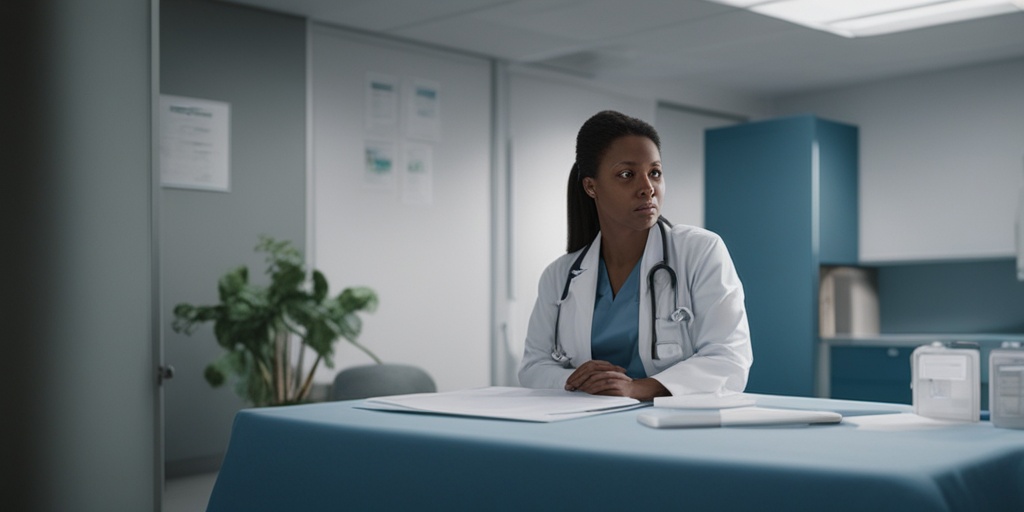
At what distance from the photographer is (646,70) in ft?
20.5

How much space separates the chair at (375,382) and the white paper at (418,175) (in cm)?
171

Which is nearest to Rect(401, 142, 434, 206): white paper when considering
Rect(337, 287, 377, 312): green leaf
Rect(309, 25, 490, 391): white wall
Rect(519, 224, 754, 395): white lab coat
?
Rect(309, 25, 490, 391): white wall

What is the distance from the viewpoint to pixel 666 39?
5.47 meters

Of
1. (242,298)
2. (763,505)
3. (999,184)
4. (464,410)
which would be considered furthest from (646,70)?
(763,505)

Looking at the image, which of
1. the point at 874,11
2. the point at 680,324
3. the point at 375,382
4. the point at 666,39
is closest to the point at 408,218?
the point at 666,39

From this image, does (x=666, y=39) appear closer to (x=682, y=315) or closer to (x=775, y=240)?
(x=775, y=240)

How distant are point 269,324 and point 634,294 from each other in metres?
2.44

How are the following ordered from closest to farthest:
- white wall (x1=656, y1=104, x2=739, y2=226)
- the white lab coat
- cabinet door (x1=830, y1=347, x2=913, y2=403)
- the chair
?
the white lab coat
the chair
cabinet door (x1=830, y1=347, x2=913, y2=403)
white wall (x1=656, y1=104, x2=739, y2=226)

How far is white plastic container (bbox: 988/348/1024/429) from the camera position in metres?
1.44

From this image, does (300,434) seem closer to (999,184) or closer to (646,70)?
(646,70)

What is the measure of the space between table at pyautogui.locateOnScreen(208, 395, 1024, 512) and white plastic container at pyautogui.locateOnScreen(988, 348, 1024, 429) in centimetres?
2

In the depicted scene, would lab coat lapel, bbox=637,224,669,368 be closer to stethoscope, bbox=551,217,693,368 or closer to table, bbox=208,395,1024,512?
stethoscope, bbox=551,217,693,368

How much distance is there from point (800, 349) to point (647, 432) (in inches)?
186

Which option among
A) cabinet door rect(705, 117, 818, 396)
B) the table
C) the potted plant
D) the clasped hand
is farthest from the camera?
cabinet door rect(705, 117, 818, 396)
